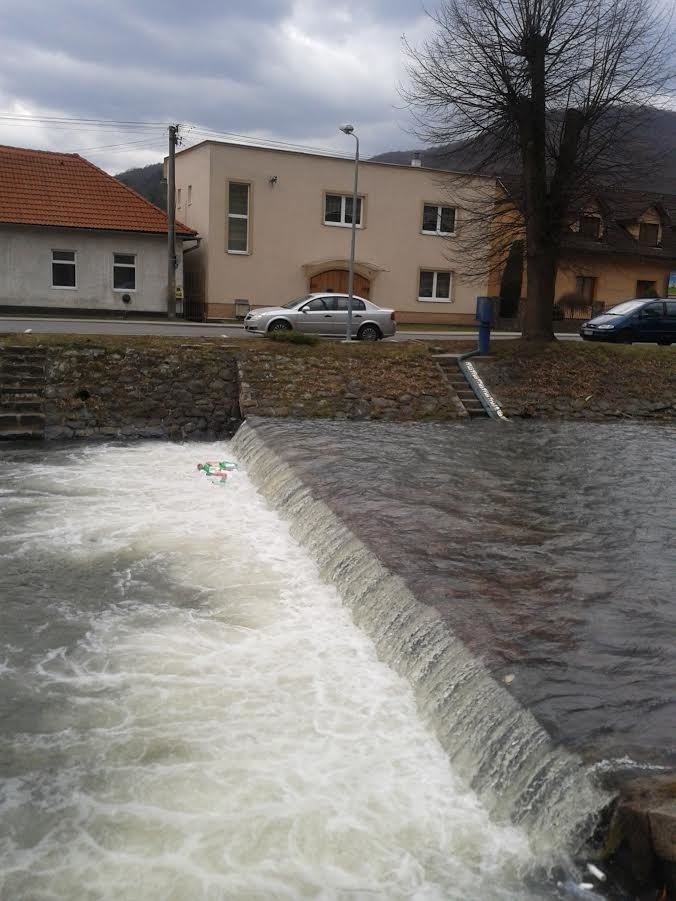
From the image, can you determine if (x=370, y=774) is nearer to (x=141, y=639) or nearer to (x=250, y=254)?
(x=141, y=639)

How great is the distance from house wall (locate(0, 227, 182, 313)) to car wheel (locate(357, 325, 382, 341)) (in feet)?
38.4

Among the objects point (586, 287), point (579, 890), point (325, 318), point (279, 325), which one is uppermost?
point (586, 287)

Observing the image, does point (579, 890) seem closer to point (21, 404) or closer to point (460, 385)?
point (21, 404)

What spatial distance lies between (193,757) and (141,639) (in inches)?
75.6

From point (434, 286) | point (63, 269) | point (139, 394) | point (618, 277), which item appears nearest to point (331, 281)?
point (434, 286)

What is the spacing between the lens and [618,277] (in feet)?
139

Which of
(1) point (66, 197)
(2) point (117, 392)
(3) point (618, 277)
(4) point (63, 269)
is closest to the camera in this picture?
(2) point (117, 392)

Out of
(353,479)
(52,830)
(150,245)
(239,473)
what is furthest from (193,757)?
(150,245)

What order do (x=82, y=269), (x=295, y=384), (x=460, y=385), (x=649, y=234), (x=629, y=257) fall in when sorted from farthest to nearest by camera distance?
(x=649, y=234), (x=629, y=257), (x=82, y=269), (x=460, y=385), (x=295, y=384)

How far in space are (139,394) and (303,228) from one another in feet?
64.6

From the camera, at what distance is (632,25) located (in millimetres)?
20609

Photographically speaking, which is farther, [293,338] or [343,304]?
[343,304]

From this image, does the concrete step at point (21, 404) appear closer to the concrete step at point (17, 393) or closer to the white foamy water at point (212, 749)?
the concrete step at point (17, 393)

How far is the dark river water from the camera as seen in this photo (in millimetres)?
5492
